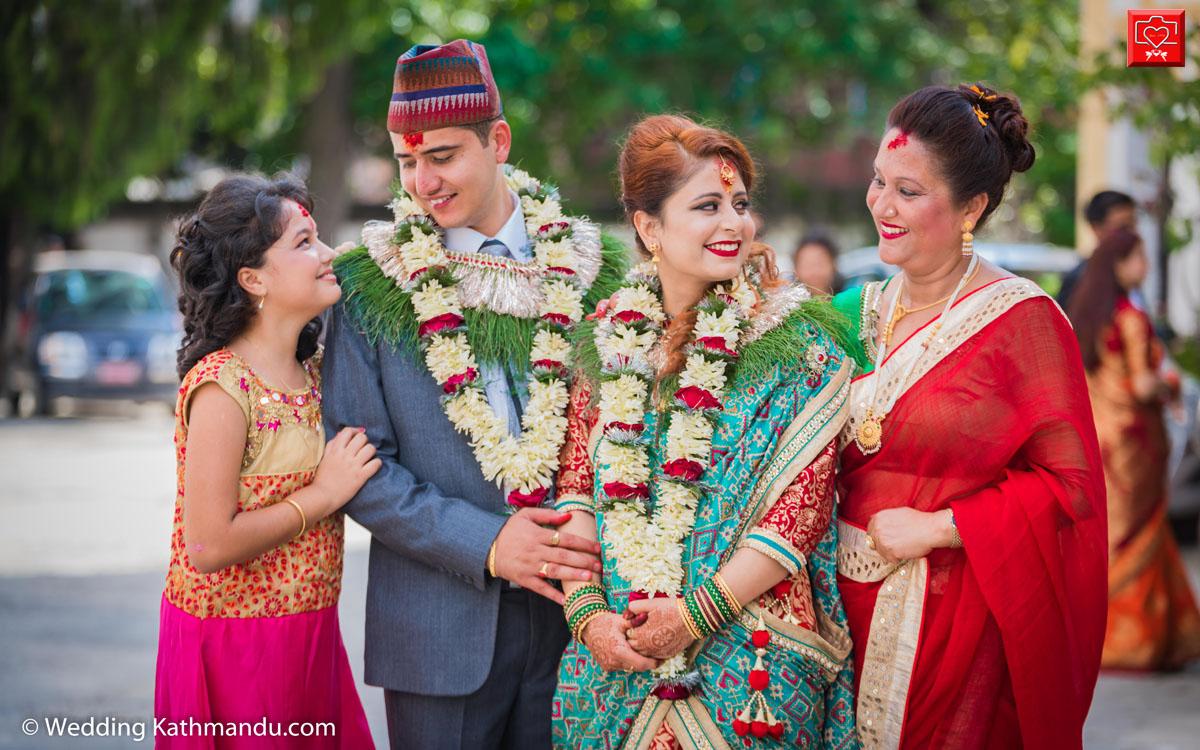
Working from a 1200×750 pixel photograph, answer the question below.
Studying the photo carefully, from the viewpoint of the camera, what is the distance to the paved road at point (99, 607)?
5594mm

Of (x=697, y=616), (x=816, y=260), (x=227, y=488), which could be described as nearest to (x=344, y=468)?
(x=227, y=488)

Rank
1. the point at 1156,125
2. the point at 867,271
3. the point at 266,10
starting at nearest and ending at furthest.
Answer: the point at 1156,125
the point at 867,271
the point at 266,10

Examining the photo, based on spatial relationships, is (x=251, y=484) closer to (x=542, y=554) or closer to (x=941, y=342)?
(x=542, y=554)

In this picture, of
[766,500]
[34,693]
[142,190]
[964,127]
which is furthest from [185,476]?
[142,190]

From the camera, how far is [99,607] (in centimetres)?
739

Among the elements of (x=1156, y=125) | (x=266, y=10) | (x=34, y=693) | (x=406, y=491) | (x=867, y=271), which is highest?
(x=266, y=10)

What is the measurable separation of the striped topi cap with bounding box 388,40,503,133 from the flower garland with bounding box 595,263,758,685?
680mm

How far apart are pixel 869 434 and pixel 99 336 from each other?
14.3 meters

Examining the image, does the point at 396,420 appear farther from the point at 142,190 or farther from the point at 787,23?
the point at 142,190

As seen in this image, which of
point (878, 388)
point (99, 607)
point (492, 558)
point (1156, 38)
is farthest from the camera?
point (99, 607)

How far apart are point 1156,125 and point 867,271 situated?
3.55m

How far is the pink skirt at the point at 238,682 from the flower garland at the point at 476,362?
0.67 metres

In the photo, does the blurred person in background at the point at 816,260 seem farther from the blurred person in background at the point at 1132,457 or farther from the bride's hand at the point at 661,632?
the bride's hand at the point at 661,632

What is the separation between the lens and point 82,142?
567 inches
